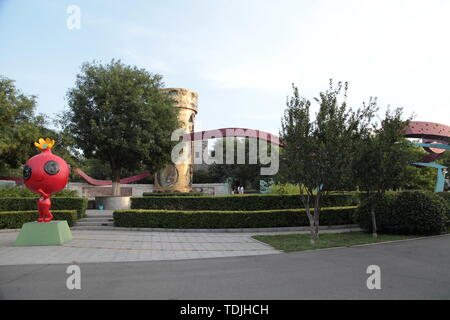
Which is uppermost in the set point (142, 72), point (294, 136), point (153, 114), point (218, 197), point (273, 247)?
point (142, 72)

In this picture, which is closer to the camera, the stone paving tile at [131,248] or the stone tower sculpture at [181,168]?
the stone paving tile at [131,248]

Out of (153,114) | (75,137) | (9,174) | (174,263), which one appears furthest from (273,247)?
(9,174)

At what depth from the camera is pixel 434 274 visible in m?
6.48

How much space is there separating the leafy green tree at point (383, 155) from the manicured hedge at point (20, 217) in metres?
13.0

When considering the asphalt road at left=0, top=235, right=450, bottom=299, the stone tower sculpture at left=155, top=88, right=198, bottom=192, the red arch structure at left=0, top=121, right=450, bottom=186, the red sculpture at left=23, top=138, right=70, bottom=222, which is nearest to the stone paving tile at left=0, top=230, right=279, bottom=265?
the asphalt road at left=0, top=235, right=450, bottom=299

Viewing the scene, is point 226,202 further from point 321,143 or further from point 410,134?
point 410,134

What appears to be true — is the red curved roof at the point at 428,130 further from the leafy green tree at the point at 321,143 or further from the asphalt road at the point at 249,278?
the asphalt road at the point at 249,278

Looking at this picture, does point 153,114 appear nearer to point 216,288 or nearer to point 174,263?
point 174,263

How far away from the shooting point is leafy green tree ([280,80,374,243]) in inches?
412

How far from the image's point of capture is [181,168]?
1037 inches

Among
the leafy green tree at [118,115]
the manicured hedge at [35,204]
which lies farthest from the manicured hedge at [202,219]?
the leafy green tree at [118,115]

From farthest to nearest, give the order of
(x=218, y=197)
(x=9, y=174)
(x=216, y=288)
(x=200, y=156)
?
(x=200, y=156) < (x=9, y=174) < (x=218, y=197) < (x=216, y=288)

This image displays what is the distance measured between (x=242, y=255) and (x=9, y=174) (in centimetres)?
3770

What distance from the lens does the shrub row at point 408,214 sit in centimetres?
1230
